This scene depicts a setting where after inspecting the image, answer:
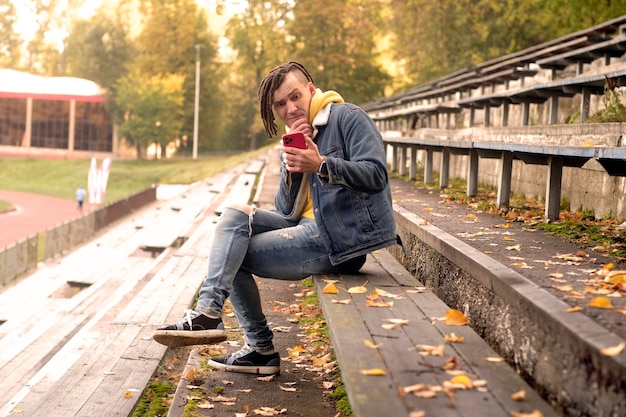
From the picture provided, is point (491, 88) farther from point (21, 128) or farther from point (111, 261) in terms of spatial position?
point (21, 128)

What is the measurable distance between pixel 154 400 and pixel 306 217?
4.21 feet

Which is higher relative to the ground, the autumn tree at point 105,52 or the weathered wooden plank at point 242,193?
the autumn tree at point 105,52

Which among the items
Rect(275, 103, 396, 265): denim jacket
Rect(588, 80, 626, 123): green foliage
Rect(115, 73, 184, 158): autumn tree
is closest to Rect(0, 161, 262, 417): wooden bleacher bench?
Rect(275, 103, 396, 265): denim jacket

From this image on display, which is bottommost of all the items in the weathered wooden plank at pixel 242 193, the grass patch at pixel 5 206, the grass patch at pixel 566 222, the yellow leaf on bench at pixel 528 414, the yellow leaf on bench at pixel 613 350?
the grass patch at pixel 5 206

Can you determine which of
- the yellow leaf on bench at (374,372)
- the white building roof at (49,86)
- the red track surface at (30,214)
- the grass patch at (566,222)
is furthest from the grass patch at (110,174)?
the yellow leaf on bench at (374,372)

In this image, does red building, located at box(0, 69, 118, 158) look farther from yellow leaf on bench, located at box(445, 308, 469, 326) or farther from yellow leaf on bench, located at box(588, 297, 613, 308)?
yellow leaf on bench, located at box(588, 297, 613, 308)

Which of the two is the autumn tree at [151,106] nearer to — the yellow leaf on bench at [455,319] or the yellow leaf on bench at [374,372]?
the yellow leaf on bench at [455,319]

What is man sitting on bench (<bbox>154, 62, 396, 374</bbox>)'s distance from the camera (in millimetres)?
4281

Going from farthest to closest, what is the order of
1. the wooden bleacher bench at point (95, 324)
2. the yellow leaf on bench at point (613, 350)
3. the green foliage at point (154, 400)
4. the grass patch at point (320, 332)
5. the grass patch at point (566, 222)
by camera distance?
the wooden bleacher bench at point (95, 324) → the grass patch at point (566, 222) → the green foliage at point (154, 400) → the grass patch at point (320, 332) → the yellow leaf on bench at point (613, 350)

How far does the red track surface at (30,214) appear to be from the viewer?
31331 mm

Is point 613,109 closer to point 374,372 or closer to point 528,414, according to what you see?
point 374,372

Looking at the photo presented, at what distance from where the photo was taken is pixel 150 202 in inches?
1356

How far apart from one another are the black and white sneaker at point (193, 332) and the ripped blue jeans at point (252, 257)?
0.05 metres

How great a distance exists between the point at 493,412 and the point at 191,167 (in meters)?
56.0
